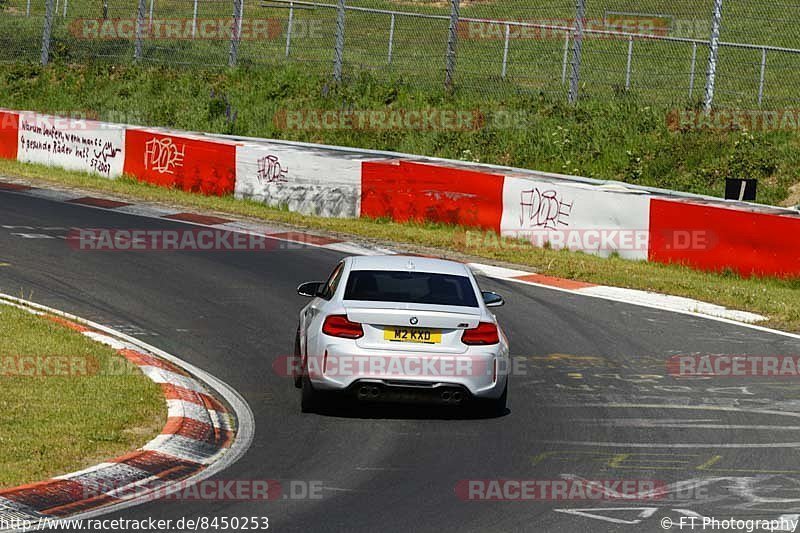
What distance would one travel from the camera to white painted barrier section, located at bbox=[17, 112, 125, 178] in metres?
28.7

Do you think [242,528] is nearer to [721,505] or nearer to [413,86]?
[721,505]

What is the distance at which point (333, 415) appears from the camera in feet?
38.8

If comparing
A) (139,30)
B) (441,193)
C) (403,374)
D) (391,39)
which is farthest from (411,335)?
(139,30)

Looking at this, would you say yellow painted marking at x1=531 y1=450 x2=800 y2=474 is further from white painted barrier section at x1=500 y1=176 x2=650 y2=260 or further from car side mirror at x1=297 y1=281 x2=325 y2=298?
white painted barrier section at x1=500 y1=176 x2=650 y2=260

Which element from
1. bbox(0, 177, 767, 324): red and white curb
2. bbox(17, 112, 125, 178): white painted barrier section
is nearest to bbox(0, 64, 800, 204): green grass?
bbox(17, 112, 125, 178): white painted barrier section

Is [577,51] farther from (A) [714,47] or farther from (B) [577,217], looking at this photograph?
(B) [577,217]

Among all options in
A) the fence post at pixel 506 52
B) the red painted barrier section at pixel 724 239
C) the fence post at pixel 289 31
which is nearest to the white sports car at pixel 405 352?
the red painted barrier section at pixel 724 239

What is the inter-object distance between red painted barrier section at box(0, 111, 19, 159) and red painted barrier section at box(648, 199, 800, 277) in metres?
16.5

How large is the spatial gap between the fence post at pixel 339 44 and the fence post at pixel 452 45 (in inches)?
104

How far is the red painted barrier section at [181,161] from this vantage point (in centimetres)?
2644

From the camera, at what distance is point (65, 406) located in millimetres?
11203

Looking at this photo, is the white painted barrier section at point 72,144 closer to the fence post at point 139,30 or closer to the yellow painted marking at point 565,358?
the fence post at point 139,30

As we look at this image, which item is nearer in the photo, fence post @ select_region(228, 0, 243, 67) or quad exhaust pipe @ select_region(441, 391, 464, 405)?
quad exhaust pipe @ select_region(441, 391, 464, 405)

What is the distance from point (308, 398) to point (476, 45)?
21.6 metres
